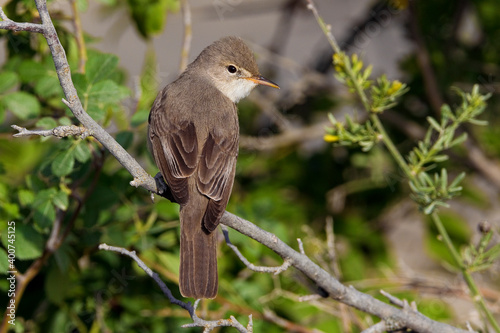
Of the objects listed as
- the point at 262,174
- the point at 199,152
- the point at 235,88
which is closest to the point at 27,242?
the point at 199,152

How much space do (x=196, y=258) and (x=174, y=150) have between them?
1.91 ft

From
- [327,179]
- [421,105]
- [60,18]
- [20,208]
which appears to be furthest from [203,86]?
[421,105]

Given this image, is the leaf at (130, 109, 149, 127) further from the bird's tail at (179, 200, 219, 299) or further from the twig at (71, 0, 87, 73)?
the bird's tail at (179, 200, 219, 299)

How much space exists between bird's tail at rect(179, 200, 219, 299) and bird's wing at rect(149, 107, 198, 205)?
0.35 ft

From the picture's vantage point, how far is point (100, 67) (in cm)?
326

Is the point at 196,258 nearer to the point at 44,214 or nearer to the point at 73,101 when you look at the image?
the point at 44,214

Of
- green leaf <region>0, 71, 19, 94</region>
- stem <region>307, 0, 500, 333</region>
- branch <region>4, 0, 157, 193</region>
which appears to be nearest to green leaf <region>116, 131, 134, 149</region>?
green leaf <region>0, 71, 19, 94</region>

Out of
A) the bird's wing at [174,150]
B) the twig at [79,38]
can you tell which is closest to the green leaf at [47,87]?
the twig at [79,38]

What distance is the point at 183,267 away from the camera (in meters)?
2.99

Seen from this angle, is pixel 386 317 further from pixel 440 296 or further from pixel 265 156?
pixel 265 156

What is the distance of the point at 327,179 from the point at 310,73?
0.81 metres

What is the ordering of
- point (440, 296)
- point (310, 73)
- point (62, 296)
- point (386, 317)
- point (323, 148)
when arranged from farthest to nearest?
1. point (323, 148)
2. point (310, 73)
3. point (440, 296)
4. point (62, 296)
5. point (386, 317)

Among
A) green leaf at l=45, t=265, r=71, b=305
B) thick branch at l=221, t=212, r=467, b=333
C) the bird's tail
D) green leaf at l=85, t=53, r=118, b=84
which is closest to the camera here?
thick branch at l=221, t=212, r=467, b=333

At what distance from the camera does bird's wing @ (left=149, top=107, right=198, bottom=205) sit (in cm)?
311
